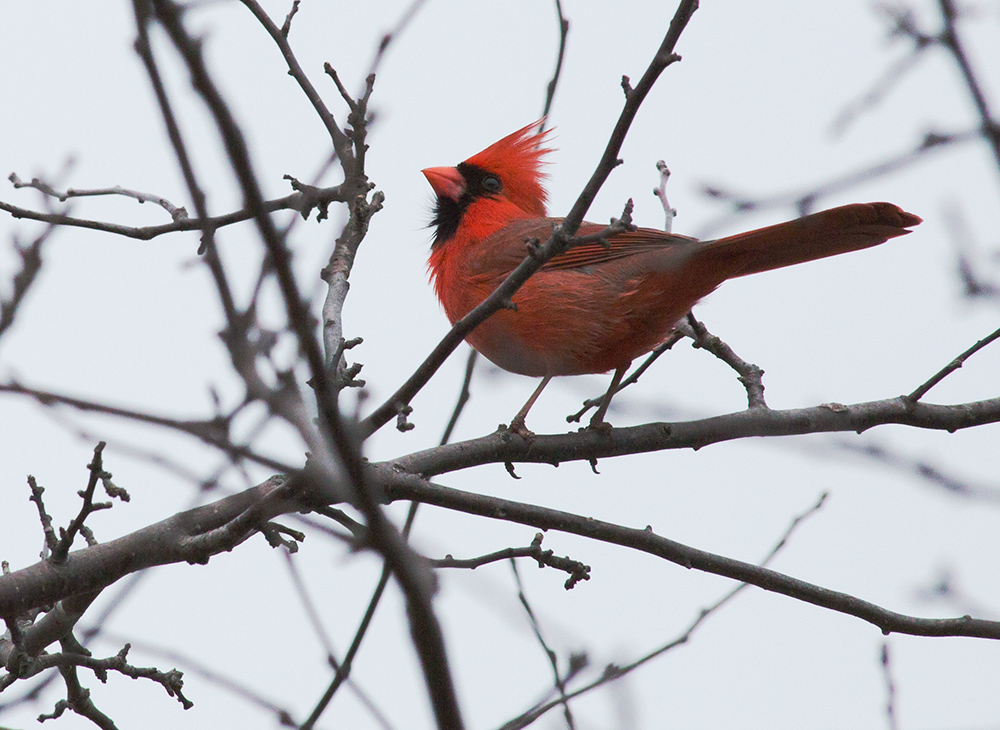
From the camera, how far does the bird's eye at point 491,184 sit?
659 cm

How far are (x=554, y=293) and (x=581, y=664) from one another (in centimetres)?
199

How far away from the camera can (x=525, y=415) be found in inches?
185

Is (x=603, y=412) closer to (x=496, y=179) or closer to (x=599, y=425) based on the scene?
(x=599, y=425)

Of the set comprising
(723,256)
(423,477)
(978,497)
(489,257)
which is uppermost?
(489,257)

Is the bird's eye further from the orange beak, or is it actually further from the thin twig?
the thin twig

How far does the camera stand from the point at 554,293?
5141mm

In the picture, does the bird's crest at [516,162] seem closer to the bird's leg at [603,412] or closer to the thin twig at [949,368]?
the bird's leg at [603,412]

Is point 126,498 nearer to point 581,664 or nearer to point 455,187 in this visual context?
point 581,664

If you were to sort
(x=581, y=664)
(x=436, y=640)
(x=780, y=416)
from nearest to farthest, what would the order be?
1. (x=436, y=640)
2. (x=581, y=664)
3. (x=780, y=416)

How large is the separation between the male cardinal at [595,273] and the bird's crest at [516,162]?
0.18 metres

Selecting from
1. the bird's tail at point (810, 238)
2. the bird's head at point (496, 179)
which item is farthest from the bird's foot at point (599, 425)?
the bird's head at point (496, 179)

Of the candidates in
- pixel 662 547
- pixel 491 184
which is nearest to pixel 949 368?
pixel 662 547

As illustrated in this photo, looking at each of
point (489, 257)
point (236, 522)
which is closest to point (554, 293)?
point (489, 257)

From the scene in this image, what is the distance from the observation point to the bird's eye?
6.59 m
